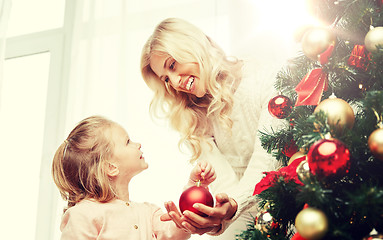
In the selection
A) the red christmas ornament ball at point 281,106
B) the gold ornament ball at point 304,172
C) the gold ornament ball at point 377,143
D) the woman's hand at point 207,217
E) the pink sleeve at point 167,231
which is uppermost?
the red christmas ornament ball at point 281,106

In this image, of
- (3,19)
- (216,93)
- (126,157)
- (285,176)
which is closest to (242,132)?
(216,93)

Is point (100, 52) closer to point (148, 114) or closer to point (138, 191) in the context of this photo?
point (148, 114)

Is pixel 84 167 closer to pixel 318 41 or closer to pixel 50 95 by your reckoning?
pixel 318 41

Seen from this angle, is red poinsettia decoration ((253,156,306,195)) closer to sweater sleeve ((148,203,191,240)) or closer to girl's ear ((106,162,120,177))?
sweater sleeve ((148,203,191,240))

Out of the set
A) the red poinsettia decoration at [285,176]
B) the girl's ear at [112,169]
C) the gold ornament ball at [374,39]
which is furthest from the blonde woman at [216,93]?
the gold ornament ball at [374,39]

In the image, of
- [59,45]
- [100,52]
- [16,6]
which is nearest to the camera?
[100,52]

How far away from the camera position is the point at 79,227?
112cm

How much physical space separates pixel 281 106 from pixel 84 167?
647 mm

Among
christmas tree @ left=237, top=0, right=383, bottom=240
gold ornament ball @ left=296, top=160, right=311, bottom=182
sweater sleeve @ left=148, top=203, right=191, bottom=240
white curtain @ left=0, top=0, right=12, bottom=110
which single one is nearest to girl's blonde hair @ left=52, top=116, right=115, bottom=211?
sweater sleeve @ left=148, top=203, right=191, bottom=240

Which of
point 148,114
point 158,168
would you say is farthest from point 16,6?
point 158,168

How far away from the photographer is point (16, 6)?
2.42 meters

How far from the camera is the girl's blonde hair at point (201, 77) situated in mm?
1430

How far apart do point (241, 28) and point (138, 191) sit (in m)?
0.86

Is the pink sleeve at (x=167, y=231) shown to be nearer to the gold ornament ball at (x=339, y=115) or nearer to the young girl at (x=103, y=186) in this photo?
the young girl at (x=103, y=186)
